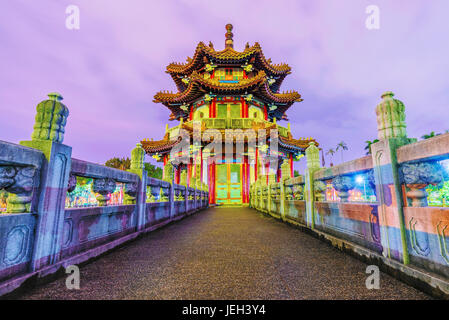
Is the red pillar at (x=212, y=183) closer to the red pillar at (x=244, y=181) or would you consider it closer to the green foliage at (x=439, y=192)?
the red pillar at (x=244, y=181)

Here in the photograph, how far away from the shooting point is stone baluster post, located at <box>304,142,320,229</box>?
14.3 ft

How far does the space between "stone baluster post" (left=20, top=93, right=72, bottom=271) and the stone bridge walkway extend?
0.35 metres

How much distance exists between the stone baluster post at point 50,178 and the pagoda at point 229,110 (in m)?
10.7

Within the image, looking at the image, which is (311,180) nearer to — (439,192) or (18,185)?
(439,192)

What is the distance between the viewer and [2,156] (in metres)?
1.70

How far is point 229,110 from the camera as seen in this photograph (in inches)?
582

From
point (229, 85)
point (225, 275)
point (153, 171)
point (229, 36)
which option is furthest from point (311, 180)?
point (153, 171)

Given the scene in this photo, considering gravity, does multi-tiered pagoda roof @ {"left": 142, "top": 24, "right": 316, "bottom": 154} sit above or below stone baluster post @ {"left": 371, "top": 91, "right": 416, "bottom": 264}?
above

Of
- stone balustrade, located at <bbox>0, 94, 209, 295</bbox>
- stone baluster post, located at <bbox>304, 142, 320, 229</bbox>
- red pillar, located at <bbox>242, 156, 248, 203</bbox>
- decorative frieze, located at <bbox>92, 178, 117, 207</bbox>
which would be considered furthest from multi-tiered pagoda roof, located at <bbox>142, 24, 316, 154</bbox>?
stone balustrade, located at <bbox>0, 94, 209, 295</bbox>

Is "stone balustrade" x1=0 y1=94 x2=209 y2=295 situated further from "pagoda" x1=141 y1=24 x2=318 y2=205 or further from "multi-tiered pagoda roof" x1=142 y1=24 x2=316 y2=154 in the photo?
"multi-tiered pagoda roof" x1=142 y1=24 x2=316 y2=154

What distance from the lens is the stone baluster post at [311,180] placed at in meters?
4.35

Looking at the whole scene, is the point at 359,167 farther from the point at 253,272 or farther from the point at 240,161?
the point at 240,161
